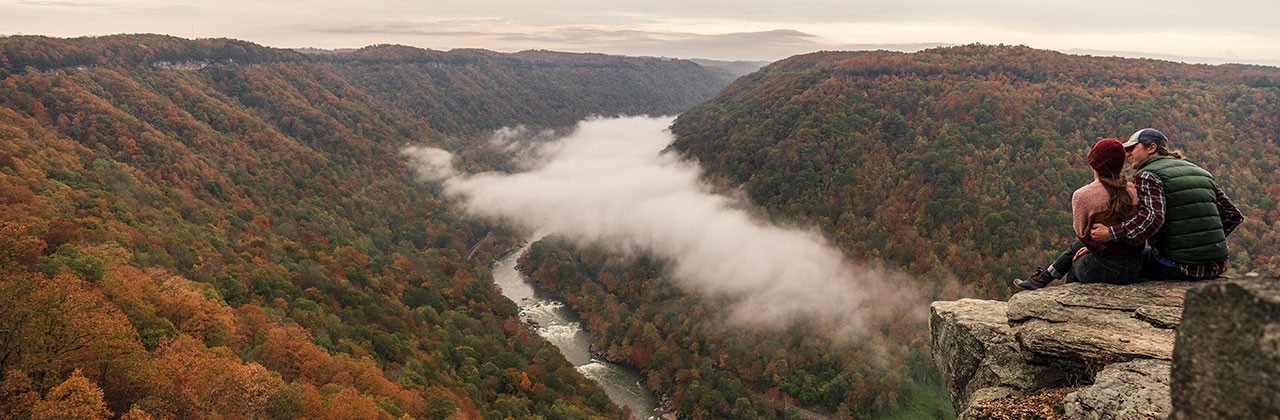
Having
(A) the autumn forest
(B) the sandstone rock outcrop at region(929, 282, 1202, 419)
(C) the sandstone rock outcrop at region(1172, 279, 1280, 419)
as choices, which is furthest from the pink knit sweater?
(A) the autumn forest

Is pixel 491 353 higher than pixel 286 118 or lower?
lower

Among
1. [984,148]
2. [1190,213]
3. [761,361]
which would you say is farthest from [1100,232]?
[984,148]

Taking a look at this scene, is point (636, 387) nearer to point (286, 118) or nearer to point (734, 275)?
point (734, 275)

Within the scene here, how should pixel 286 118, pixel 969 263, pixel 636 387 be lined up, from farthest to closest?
Result: pixel 286 118
pixel 969 263
pixel 636 387

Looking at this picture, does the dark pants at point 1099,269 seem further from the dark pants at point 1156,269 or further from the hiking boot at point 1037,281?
the hiking boot at point 1037,281

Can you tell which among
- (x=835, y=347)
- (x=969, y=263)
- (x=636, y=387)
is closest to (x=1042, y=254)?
(x=969, y=263)

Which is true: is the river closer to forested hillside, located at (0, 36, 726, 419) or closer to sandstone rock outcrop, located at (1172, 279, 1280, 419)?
forested hillside, located at (0, 36, 726, 419)

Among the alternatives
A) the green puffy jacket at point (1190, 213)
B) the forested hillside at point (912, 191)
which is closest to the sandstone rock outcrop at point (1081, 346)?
the green puffy jacket at point (1190, 213)

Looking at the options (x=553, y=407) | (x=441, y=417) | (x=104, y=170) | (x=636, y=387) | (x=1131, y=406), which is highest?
(x=1131, y=406)
